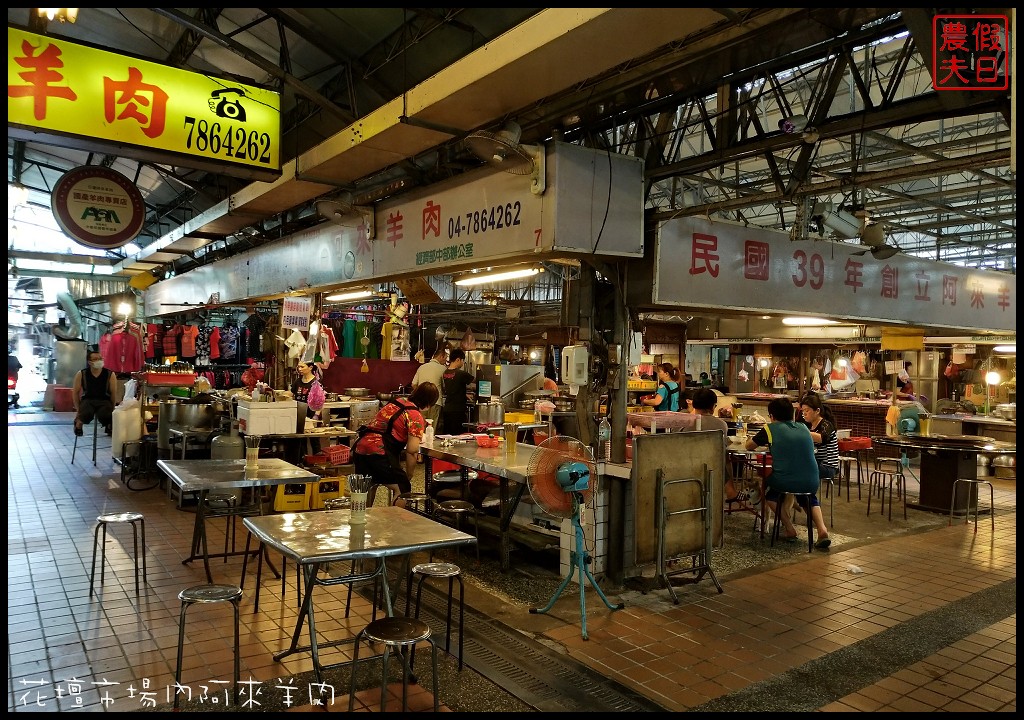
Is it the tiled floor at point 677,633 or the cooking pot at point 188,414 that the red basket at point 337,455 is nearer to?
the cooking pot at point 188,414

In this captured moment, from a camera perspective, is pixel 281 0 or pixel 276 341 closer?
pixel 281 0

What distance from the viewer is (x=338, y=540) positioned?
162 inches

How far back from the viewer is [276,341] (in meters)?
12.0

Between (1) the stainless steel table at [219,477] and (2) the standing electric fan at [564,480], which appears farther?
(1) the stainless steel table at [219,477]

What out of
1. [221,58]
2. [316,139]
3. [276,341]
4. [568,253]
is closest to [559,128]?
[568,253]

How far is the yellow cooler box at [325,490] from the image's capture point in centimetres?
859

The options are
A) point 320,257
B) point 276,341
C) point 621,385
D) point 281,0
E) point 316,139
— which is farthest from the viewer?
point 276,341

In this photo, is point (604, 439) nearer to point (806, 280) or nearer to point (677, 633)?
point (677, 633)

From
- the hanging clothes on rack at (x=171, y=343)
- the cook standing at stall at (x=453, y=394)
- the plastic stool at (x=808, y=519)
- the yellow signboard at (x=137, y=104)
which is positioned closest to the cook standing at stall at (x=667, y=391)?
the cook standing at stall at (x=453, y=394)

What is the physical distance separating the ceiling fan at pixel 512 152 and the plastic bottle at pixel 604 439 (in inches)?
88.9

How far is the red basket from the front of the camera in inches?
375

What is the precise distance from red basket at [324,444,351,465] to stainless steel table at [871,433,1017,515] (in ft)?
25.4

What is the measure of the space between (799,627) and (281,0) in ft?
19.0

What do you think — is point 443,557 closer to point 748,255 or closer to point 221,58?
point 748,255
